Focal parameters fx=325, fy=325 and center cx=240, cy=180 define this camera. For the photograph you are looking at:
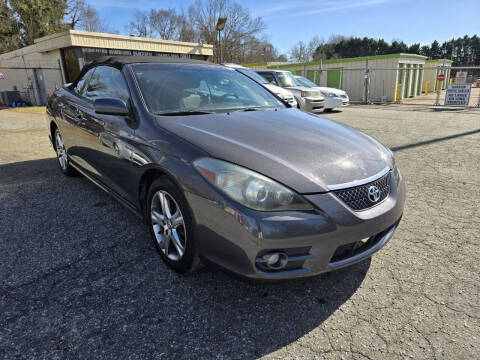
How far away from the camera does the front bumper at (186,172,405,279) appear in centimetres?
174

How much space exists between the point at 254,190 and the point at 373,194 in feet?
2.58

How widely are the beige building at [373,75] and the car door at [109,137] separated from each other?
17750 mm

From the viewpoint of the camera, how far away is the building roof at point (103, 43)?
1630cm

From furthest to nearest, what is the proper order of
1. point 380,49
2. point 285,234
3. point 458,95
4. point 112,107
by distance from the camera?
point 380,49
point 458,95
point 112,107
point 285,234

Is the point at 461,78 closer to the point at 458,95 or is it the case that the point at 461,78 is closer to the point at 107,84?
the point at 458,95

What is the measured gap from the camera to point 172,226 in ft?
7.53

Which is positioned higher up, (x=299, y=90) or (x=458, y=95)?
(x=299, y=90)

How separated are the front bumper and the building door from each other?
22221 mm

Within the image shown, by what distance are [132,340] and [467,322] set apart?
1954 mm

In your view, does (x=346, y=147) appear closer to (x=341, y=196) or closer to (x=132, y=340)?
(x=341, y=196)

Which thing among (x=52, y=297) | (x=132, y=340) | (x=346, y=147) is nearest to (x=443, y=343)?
(x=346, y=147)

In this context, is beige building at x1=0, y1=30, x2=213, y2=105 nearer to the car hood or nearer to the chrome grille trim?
the car hood

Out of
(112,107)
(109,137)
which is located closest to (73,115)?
(109,137)

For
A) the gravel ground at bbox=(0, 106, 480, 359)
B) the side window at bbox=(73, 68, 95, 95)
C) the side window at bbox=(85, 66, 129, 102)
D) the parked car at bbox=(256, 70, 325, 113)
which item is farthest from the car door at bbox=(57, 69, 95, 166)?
the parked car at bbox=(256, 70, 325, 113)
